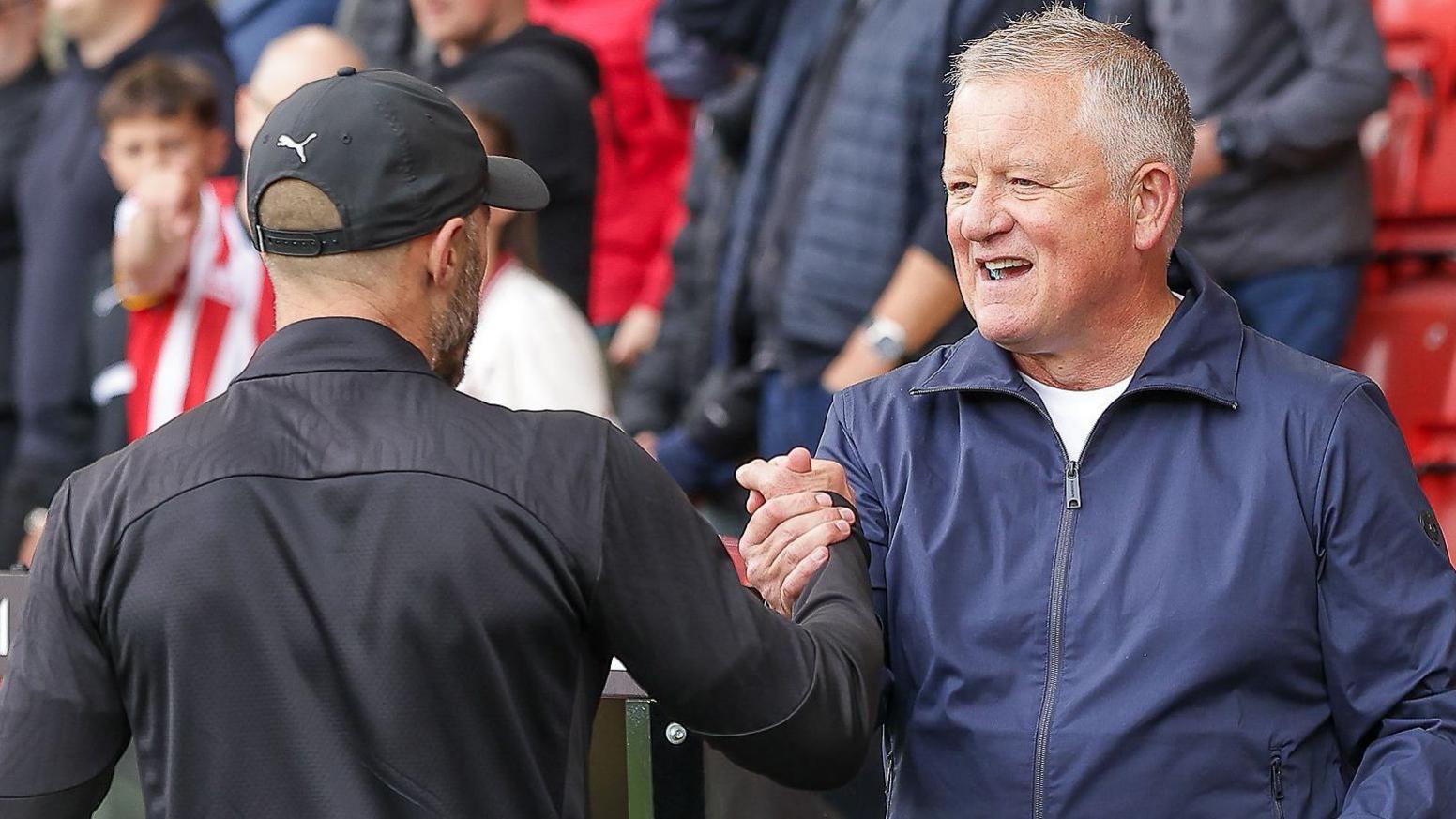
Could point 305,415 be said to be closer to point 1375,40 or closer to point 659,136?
point 1375,40

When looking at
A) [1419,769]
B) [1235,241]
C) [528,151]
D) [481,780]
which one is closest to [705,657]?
[481,780]

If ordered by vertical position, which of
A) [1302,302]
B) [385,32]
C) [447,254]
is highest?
[447,254]

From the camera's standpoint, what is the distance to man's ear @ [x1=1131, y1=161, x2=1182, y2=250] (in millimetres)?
2279

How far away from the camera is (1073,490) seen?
219cm

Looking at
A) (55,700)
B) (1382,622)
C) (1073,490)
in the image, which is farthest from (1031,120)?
(55,700)

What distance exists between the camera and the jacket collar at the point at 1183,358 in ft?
7.14

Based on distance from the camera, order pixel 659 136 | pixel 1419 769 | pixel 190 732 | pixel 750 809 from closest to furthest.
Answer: pixel 190 732, pixel 1419 769, pixel 750 809, pixel 659 136

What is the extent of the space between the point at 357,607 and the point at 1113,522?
828 millimetres

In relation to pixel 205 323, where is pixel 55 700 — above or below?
above

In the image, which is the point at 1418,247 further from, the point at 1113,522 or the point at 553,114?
the point at 1113,522

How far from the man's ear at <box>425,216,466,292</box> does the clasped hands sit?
17.4 inches

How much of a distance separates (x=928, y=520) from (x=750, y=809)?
499mm

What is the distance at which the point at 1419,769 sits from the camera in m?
2.02

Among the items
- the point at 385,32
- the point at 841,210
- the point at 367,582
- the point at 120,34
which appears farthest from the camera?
the point at 385,32
